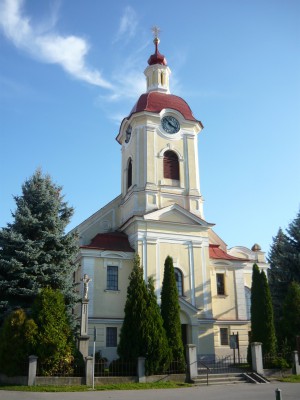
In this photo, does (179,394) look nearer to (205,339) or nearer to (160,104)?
(205,339)

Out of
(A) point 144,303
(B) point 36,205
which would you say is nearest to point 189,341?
(A) point 144,303

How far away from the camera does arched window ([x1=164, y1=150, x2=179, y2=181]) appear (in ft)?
101

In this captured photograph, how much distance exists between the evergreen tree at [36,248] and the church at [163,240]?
4423 millimetres

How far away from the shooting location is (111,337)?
1013 inches

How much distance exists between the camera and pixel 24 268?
20625mm

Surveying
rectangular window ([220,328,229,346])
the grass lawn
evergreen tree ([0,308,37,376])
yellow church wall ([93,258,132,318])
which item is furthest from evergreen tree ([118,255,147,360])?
rectangular window ([220,328,229,346])

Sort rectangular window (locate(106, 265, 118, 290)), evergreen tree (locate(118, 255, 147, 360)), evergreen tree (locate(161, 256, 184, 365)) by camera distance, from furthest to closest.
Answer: rectangular window (locate(106, 265, 118, 290))
evergreen tree (locate(161, 256, 184, 365))
evergreen tree (locate(118, 255, 147, 360))

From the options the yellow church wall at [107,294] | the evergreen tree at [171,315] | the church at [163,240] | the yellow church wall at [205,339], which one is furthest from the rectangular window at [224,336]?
the evergreen tree at [171,315]

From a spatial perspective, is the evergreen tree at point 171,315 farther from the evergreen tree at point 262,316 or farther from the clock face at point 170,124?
the clock face at point 170,124

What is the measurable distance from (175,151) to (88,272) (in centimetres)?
1039

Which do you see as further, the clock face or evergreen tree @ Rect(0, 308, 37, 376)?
the clock face

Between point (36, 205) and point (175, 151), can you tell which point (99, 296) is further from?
point (175, 151)

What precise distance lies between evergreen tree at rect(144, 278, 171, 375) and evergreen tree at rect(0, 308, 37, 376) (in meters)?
4.74

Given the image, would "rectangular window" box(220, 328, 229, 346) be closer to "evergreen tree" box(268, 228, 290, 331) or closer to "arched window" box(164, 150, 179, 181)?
"evergreen tree" box(268, 228, 290, 331)
